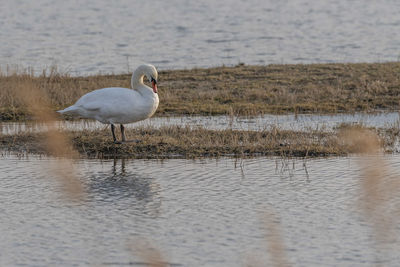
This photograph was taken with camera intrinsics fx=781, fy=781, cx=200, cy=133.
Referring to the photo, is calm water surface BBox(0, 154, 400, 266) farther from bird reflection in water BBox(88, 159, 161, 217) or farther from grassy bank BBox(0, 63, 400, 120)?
grassy bank BBox(0, 63, 400, 120)

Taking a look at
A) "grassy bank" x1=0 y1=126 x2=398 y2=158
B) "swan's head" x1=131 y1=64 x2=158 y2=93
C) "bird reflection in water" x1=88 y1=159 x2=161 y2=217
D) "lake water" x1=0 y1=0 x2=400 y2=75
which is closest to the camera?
"bird reflection in water" x1=88 y1=159 x2=161 y2=217

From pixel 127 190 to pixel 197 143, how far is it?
2.50m

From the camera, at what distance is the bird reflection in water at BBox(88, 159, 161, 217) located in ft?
24.8

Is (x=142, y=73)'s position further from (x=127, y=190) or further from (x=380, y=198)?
(x=380, y=198)

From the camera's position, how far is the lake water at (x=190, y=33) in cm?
2489

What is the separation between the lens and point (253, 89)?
15.9 m

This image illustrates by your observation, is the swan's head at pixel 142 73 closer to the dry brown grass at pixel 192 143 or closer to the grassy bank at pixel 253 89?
the dry brown grass at pixel 192 143

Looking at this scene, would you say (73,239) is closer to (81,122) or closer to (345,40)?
(81,122)

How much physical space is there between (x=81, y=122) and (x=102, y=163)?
11.6ft

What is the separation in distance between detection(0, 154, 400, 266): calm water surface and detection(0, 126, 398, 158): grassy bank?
1.26 ft

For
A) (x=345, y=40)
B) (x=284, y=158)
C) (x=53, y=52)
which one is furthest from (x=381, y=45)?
(x=284, y=158)

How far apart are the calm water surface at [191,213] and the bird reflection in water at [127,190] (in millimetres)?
10

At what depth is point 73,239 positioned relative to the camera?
6.55 metres

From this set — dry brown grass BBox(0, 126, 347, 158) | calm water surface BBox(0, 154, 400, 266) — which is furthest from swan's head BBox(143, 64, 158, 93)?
calm water surface BBox(0, 154, 400, 266)
